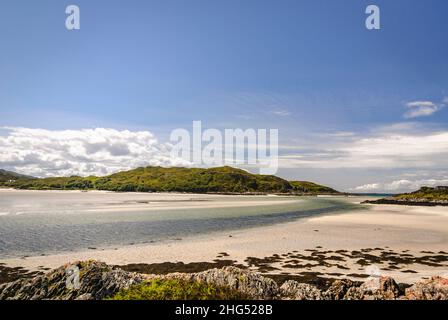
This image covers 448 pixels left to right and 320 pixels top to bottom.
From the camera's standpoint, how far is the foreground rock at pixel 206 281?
10805mm

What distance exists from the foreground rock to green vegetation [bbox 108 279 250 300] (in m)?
0.62

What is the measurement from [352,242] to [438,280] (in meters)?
26.2

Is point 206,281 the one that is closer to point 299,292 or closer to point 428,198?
point 299,292

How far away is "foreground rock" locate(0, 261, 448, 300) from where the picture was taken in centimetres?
1080

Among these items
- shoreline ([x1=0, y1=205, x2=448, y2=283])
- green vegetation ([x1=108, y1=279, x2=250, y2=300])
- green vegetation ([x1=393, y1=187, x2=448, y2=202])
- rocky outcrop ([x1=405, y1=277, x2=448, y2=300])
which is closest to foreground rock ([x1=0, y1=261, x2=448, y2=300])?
rocky outcrop ([x1=405, y1=277, x2=448, y2=300])

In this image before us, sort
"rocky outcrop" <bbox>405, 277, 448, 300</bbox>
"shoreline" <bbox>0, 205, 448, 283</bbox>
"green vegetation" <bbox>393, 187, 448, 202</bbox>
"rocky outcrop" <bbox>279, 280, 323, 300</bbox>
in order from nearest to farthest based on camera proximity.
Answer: "rocky outcrop" <bbox>405, 277, 448, 300</bbox> → "rocky outcrop" <bbox>279, 280, 323, 300</bbox> → "shoreline" <bbox>0, 205, 448, 283</bbox> → "green vegetation" <bbox>393, 187, 448, 202</bbox>

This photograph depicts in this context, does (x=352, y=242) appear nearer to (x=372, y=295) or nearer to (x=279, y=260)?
(x=279, y=260)

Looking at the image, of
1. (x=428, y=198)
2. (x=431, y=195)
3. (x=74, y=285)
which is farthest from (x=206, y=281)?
(x=431, y=195)

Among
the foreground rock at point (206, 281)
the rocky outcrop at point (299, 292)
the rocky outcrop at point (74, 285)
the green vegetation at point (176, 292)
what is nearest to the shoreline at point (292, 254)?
the rocky outcrop at point (299, 292)

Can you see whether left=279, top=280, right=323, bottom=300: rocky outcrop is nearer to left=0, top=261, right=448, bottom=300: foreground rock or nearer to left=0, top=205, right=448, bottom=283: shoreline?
left=0, top=261, right=448, bottom=300: foreground rock

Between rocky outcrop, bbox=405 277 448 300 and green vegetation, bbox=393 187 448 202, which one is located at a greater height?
rocky outcrop, bbox=405 277 448 300

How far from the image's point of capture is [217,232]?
41.1m

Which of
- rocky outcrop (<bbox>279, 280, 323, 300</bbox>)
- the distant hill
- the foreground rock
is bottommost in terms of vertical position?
the distant hill
